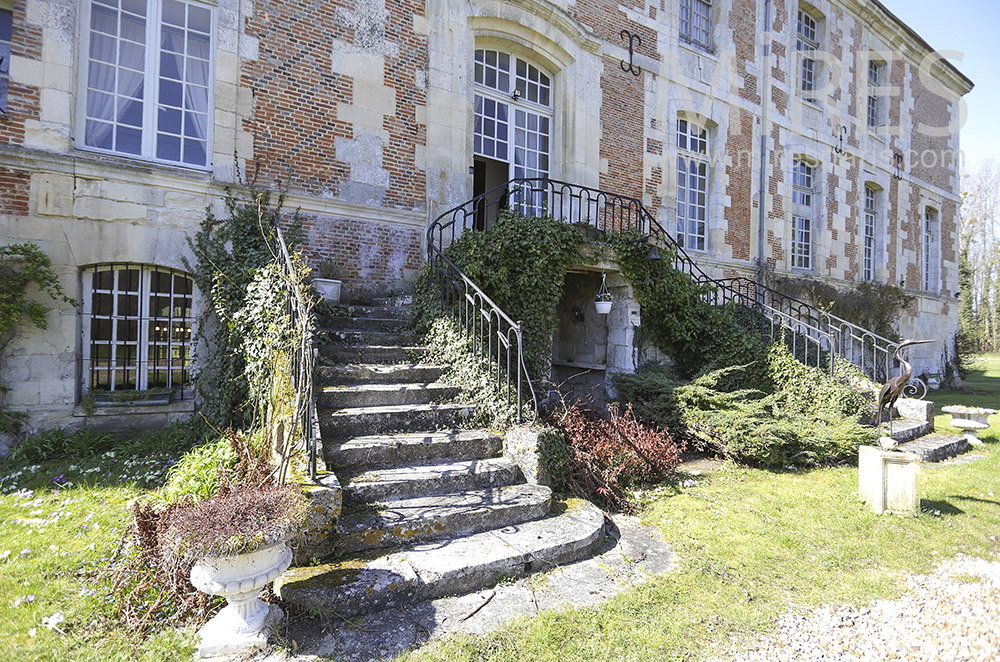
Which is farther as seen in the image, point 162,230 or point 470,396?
point 162,230

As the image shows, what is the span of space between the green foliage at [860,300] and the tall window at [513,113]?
638 centimetres

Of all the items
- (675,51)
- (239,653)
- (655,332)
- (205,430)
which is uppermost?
(675,51)

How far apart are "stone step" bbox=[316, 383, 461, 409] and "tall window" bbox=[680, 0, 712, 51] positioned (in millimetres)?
9862

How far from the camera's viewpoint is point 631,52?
977cm

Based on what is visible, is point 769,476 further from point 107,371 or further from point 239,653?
point 107,371

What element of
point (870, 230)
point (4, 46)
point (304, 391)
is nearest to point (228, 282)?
point (304, 391)

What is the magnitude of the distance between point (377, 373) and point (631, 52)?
8.21m

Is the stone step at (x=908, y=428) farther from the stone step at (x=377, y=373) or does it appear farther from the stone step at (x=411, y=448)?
the stone step at (x=377, y=373)

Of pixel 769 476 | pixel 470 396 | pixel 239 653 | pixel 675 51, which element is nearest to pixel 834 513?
pixel 769 476

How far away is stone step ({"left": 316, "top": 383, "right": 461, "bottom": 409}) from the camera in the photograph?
4449 millimetres

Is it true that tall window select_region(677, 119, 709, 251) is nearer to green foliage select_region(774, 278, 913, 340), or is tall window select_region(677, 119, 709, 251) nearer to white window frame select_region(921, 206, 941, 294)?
green foliage select_region(774, 278, 913, 340)

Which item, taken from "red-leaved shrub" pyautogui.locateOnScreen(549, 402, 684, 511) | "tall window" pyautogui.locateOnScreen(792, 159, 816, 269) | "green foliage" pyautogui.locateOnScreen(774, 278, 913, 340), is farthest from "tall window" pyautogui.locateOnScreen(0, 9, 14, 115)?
"tall window" pyautogui.locateOnScreen(792, 159, 816, 269)

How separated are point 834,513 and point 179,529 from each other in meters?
4.92

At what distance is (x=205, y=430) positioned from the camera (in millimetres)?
5438
